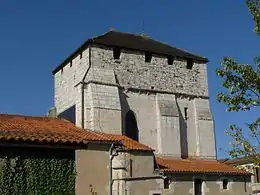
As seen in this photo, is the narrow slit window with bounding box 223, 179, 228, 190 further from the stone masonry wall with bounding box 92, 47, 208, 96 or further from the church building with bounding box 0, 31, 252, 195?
the stone masonry wall with bounding box 92, 47, 208, 96

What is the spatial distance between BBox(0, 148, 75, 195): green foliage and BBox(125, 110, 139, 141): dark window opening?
1025 centimetres

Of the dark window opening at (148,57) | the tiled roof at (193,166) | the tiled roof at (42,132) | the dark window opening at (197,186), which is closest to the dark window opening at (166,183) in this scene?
the tiled roof at (193,166)

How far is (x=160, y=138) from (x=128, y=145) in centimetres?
717

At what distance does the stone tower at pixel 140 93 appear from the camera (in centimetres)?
2723

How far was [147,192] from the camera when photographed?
22000 millimetres

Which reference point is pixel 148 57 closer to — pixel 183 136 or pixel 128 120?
pixel 128 120

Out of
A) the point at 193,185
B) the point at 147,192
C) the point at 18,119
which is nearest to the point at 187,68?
the point at 193,185

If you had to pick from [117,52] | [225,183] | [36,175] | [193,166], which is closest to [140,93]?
[117,52]

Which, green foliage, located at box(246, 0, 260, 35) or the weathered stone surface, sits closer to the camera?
green foliage, located at box(246, 0, 260, 35)

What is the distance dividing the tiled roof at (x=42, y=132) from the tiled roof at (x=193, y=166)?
3301 mm

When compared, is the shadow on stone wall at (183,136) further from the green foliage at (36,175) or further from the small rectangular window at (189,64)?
the green foliage at (36,175)

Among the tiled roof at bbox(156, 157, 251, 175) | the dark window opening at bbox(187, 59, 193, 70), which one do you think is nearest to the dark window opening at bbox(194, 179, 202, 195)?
the tiled roof at bbox(156, 157, 251, 175)

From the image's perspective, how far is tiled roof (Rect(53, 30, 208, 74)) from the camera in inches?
1131

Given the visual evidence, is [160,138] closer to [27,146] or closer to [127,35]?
[127,35]
